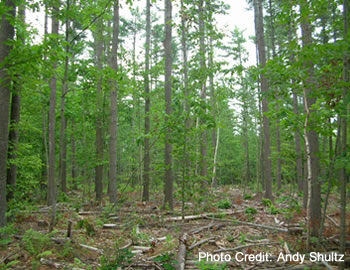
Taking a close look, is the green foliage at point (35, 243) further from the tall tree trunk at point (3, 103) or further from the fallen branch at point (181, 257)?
the fallen branch at point (181, 257)

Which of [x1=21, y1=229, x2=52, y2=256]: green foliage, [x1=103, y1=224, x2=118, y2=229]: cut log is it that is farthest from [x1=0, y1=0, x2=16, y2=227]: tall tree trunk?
[x1=103, y1=224, x2=118, y2=229]: cut log

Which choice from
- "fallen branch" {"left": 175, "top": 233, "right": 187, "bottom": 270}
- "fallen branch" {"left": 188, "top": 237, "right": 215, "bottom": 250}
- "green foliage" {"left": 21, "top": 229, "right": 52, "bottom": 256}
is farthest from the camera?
"fallen branch" {"left": 188, "top": 237, "right": 215, "bottom": 250}

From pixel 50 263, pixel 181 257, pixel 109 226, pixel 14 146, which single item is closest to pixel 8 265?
pixel 50 263

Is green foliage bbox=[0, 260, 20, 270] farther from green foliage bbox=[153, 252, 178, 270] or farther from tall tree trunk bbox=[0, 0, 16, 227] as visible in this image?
green foliage bbox=[153, 252, 178, 270]

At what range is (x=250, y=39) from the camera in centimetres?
2250

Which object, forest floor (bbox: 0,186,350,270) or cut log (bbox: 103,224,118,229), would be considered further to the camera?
cut log (bbox: 103,224,118,229)

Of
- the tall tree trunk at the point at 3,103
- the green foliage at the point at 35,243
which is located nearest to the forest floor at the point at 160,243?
the green foliage at the point at 35,243

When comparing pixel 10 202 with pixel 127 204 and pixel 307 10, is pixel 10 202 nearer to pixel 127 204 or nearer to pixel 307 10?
pixel 127 204

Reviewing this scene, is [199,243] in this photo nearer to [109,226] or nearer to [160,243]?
[160,243]

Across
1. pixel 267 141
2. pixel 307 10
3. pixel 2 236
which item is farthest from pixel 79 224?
pixel 267 141

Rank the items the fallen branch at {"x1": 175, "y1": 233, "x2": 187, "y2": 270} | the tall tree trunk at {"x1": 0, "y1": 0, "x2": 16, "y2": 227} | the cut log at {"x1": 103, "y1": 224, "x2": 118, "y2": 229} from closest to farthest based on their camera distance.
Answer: the fallen branch at {"x1": 175, "y1": 233, "x2": 187, "y2": 270}, the tall tree trunk at {"x1": 0, "y1": 0, "x2": 16, "y2": 227}, the cut log at {"x1": 103, "y1": 224, "x2": 118, "y2": 229}

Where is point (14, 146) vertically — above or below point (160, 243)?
above

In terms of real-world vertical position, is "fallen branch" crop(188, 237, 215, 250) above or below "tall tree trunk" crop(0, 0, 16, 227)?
below

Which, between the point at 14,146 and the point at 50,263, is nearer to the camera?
the point at 50,263
